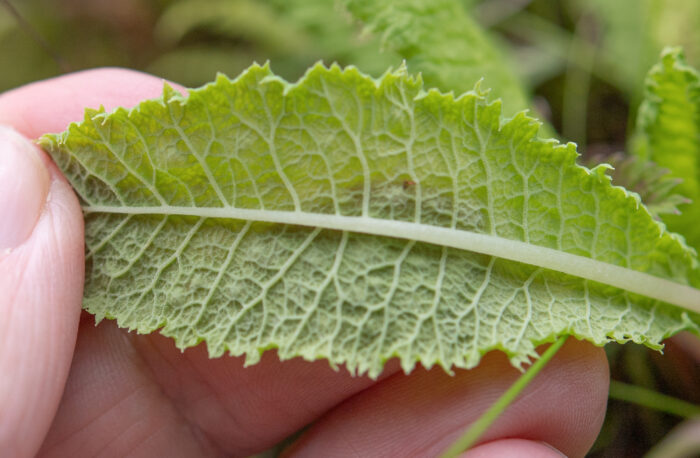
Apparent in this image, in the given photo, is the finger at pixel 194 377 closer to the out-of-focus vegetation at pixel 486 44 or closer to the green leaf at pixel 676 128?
the out-of-focus vegetation at pixel 486 44

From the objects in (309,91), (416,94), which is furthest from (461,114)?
(309,91)

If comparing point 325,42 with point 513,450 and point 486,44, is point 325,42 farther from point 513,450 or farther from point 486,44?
point 513,450

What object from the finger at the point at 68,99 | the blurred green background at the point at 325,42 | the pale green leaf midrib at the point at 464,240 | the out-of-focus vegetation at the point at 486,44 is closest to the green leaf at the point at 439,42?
the out-of-focus vegetation at the point at 486,44

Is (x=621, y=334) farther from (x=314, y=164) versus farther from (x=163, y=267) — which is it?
(x=163, y=267)

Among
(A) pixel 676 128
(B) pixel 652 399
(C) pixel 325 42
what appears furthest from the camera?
(C) pixel 325 42

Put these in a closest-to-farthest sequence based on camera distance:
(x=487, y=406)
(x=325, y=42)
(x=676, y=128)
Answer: (x=487, y=406) < (x=676, y=128) < (x=325, y=42)

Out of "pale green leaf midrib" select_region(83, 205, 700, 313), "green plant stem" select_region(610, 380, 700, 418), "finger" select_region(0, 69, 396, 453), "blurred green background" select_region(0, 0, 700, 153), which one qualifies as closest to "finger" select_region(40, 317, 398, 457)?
"finger" select_region(0, 69, 396, 453)

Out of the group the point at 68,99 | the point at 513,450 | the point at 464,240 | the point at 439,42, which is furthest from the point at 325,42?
the point at 513,450
